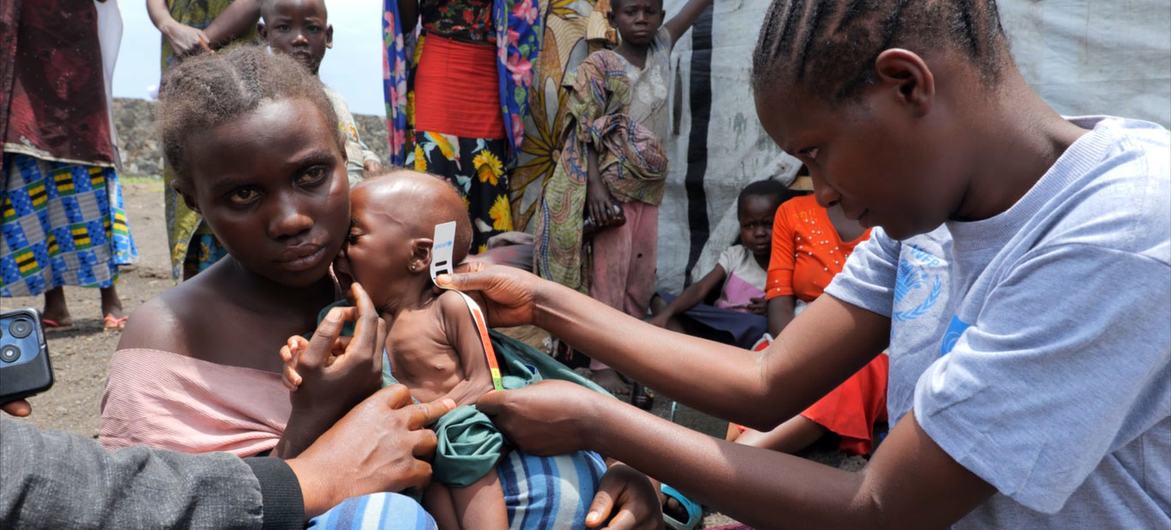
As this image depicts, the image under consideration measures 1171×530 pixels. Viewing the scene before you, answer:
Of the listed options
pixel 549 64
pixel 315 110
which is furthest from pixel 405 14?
pixel 315 110

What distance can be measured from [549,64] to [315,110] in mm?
3305

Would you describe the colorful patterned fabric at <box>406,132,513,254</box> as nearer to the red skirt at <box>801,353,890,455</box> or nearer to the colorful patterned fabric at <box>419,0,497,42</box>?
the colorful patterned fabric at <box>419,0,497,42</box>

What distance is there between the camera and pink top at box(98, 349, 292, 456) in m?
1.84

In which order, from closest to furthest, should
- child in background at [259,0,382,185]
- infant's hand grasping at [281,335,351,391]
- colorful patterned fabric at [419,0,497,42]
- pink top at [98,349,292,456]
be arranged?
infant's hand grasping at [281,335,351,391]
pink top at [98,349,292,456]
child in background at [259,0,382,185]
colorful patterned fabric at [419,0,497,42]

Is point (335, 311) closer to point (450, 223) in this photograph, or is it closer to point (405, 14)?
point (450, 223)

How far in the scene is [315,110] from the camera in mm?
2023

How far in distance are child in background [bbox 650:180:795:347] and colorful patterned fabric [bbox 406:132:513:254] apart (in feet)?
3.35

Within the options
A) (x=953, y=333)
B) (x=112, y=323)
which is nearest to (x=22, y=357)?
(x=953, y=333)

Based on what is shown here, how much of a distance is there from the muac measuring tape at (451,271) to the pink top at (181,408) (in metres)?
0.46

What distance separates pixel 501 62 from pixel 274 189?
3065 millimetres

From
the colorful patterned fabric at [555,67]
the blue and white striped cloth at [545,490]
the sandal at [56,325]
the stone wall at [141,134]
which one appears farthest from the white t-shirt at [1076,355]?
the stone wall at [141,134]

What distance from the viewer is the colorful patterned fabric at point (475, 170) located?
481 cm

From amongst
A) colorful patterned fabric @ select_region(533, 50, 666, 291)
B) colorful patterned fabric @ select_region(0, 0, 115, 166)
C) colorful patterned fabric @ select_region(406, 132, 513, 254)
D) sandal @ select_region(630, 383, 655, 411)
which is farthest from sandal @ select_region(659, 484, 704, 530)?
colorful patterned fabric @ select_region(0, 0, 115, 166)

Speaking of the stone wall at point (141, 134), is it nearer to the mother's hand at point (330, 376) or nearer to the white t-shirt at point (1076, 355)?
the mother's hand at point (330, 376)
